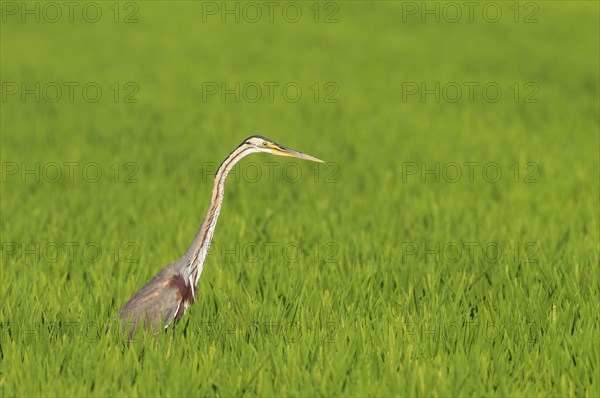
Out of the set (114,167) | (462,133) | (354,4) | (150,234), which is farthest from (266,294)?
(354,4)

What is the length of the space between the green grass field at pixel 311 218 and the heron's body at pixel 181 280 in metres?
0.13

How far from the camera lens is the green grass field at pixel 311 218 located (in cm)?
396

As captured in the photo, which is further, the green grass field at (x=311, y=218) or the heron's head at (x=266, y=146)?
the heron's head at (x=266, y=146)

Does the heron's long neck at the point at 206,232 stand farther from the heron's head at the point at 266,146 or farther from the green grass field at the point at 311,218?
the green grass field at the point at 311,218

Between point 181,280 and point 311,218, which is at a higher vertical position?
point 311,218

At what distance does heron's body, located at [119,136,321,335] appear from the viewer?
13.8 feet

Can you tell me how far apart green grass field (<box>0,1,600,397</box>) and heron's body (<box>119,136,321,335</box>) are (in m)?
0.13

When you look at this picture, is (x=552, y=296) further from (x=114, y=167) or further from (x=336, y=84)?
(x=336, y=84)

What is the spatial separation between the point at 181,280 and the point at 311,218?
2888mm

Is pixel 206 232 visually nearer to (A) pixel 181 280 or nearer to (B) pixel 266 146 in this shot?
(A) pixel 181 280

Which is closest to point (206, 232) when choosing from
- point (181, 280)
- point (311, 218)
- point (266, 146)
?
point (181, 280)

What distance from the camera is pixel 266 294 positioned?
16.5ft

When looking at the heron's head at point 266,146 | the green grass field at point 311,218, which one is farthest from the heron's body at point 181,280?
the green grass field at point 311,218

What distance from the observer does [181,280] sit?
433cm
